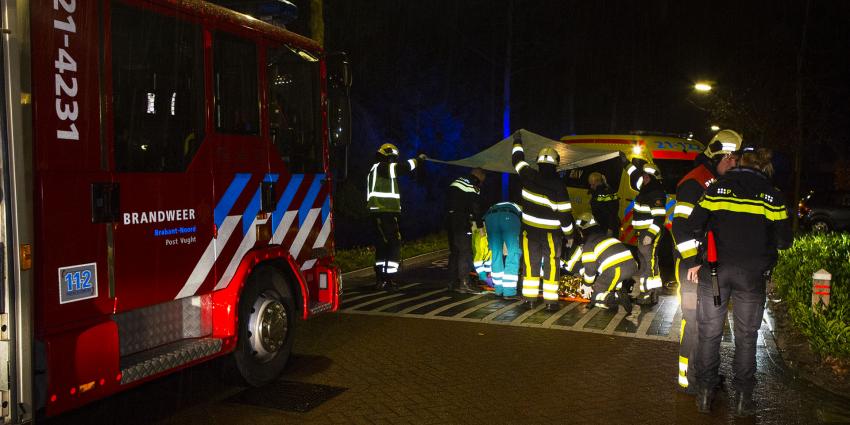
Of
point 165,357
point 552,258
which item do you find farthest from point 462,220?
point 165,357

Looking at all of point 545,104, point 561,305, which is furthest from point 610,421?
point 545,104

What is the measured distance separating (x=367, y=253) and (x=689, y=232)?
33.4ft

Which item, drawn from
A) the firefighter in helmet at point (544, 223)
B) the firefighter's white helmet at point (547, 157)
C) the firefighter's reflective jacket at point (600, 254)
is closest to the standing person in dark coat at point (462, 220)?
the firefighter in helmet at point (544, 223)

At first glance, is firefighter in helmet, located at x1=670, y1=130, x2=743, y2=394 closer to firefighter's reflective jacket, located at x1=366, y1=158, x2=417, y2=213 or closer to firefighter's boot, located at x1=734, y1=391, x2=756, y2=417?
firefighter's boot, located at x1=734, y1=391, x2=756, y2=417

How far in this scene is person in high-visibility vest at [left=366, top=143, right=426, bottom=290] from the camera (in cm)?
1070

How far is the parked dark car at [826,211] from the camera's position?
23031mm

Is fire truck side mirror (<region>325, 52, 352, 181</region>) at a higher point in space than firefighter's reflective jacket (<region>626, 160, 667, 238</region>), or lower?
higher

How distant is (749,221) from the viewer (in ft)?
17.5

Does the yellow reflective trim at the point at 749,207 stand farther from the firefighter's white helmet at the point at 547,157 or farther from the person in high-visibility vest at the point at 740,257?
the firefighter's white helmet at the point at 547,157

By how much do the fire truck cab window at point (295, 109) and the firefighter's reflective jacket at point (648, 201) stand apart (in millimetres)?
4881

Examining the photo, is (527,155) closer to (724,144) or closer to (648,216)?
(648,216)

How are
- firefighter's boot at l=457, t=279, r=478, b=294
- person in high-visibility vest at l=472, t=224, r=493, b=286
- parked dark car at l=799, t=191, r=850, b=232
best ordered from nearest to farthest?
firefighter's boot at l=457, t=279, r=478, b=294, person in high-visibility vest at l=472, t=224, r=493, b=286, parked dark car at l=799, t=191, r=850, b=232

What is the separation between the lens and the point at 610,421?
5.39 metres

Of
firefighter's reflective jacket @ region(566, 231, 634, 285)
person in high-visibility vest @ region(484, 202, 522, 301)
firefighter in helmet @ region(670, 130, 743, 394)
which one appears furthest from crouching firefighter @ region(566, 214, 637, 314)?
firefighter in helmet @ region(670, 130, 743, 394)
